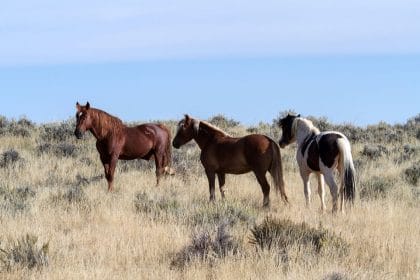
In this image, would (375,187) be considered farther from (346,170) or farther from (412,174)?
(346,170)

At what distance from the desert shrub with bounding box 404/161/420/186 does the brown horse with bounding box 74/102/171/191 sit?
5.25 metres

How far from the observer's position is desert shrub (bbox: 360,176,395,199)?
1248 centimetres

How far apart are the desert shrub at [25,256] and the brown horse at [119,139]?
5816 millimetres

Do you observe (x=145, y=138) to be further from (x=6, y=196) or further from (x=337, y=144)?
(x=337, y=144)

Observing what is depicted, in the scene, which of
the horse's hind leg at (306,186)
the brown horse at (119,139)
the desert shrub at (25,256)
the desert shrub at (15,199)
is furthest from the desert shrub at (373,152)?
the desert shrub at (25,256)

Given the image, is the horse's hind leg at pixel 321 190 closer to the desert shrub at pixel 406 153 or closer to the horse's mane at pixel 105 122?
the horse's mane at pixel 105 122

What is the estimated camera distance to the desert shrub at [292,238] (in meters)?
7.07

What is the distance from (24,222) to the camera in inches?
339

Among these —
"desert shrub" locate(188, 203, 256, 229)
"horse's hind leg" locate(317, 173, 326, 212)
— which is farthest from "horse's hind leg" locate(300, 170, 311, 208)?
"desert shrub" locate(188, 203, 256, 229)

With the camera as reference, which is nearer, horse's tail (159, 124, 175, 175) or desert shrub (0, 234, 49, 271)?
desert shrub (0, 234, 49, 271)

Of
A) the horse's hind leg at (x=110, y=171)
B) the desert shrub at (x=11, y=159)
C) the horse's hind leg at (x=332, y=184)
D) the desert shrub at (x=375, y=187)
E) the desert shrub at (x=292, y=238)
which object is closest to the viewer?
the desert shrub at (x=292, y=238)

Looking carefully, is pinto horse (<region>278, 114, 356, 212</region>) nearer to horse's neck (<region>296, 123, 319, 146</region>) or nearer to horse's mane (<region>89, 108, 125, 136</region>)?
horse's neck (<region>296, 123, 319, 146</region>)

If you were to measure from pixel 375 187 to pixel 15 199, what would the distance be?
6811 mm

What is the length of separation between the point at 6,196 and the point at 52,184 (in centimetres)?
241
